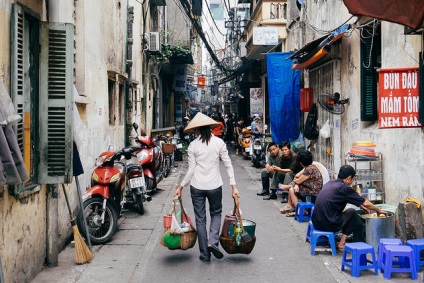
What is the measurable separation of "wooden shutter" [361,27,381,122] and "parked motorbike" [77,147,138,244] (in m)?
4.85

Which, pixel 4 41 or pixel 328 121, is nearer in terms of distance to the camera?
pixel 4 41

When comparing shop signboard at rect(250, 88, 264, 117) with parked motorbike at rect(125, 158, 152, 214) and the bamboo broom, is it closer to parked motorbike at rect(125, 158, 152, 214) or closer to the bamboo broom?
parked motorbike at rect(125, 158, 152, 214)

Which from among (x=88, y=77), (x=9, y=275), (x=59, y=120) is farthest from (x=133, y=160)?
(x=9, y=275)

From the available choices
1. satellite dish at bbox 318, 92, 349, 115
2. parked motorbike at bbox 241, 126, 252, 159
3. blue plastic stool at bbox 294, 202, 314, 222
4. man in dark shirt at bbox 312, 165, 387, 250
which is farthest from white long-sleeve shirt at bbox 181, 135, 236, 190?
parked motorbike at bbox 241, 126, 252, 159

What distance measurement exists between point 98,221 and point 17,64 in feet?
10.7

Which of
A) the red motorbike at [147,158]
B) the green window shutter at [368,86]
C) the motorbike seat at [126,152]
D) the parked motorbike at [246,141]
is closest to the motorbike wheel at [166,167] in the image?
the red motorbike at [147,158]

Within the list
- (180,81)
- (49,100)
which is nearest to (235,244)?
(49,100)

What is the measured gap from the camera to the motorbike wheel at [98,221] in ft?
26.4

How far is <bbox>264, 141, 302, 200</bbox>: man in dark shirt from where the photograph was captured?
1138 cm

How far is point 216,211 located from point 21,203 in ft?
8.75

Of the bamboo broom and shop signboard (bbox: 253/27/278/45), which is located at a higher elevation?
shop signboard (bbox: 253/27/278/45)

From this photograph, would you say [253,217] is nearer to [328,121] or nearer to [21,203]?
[328,121]

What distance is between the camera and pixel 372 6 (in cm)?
640

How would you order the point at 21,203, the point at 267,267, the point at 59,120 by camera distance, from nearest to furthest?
the point at 21,203, the point at 59,120, the point at 267,267
